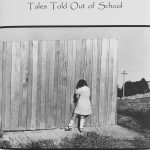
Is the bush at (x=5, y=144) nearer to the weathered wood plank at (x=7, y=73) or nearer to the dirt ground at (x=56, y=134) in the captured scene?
the dirt ground at (x=56, y=134)

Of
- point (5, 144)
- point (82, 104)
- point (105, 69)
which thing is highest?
point (105, 69)

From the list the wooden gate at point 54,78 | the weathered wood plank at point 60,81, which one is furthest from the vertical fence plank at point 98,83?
the weathered wood plank at point 60,81

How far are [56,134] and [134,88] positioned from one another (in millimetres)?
278

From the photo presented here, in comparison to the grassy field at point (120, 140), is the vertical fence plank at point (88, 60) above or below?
above

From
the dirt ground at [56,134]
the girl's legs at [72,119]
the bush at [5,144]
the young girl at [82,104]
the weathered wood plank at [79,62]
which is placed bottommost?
the bush at [5,144]

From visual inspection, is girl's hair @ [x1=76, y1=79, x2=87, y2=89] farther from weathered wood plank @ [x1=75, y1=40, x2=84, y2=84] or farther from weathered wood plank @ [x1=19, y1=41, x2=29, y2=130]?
weathered wood plank @ [x1=19, y1=41, x2=29, y2=130]

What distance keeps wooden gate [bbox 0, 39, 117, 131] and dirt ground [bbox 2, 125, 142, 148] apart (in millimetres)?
20

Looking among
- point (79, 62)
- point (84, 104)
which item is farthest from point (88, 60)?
point (84, 104)

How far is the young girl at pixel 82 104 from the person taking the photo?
165 centimetres

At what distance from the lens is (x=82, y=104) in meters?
1.66

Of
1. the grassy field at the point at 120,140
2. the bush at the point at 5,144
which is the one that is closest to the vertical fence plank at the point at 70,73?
the grassy field at the point at 120,140

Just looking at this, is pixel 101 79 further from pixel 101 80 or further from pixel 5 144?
pixel 5 144

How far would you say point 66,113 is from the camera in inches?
65.5

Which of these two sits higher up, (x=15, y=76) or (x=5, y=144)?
(x=15, y=76)
